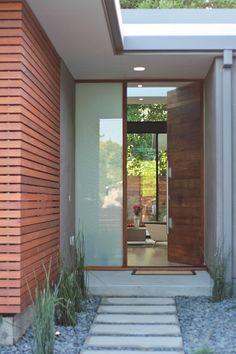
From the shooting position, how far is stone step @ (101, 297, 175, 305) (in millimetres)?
6051

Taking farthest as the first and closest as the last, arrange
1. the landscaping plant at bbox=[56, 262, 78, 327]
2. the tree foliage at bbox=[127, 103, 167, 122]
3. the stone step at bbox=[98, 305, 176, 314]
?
the tree foliage at bbox=[127, 103, 167, 122], the stone step at bbox=[98, 305, 176, 314], the landscaping plant at bbox=[56, 262, 78, 327]

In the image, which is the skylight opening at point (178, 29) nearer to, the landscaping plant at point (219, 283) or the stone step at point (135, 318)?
the landscaping plant at point (219, 283)

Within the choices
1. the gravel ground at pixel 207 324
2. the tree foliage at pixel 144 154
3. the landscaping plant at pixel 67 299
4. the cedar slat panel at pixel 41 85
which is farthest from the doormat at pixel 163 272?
the tree foliage at pixel 144 154

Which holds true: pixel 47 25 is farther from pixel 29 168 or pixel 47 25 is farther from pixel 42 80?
pixel 29 168

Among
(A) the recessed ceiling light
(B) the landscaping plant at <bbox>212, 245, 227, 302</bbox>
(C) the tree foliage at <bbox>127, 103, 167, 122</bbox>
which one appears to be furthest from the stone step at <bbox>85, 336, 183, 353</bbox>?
(C) the tree foliage at <bbox>127, 103, 167, 122</bbox>

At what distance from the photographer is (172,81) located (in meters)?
7.84

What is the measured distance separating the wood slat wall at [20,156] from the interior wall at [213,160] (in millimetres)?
2216

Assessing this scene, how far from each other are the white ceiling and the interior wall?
26cm

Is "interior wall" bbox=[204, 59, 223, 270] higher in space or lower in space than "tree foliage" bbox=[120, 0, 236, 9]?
lower

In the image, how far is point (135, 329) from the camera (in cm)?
503

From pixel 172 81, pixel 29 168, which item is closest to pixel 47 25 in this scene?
pixel 29 168

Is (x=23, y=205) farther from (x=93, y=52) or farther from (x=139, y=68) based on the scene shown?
(x=139, y=68)

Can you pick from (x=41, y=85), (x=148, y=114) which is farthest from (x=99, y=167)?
(x=148, y=114)

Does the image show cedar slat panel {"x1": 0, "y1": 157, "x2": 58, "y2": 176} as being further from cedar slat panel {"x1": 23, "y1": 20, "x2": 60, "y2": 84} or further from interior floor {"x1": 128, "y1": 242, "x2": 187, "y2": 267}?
interior floor {"x1": 128, "y1": 242, "x2": 187, "y2": 267}
